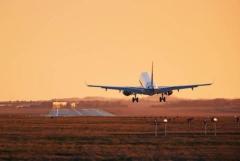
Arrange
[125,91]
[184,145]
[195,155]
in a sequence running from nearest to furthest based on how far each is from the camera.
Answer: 1. [195,155]
2. [184,145]
3. [125,91]

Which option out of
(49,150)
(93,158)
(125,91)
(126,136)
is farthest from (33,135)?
(125,91)

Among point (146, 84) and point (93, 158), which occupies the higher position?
point (146, 84)

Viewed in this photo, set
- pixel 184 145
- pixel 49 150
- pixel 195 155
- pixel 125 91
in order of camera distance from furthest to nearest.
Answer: pixel 125 91 < pixel 184 145 < pixel 49 150 < pixel 195 155

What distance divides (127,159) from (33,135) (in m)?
30.8

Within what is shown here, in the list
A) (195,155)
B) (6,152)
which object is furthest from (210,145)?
(6,152)

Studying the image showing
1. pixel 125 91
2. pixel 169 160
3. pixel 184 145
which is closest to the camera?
pixel 169 160

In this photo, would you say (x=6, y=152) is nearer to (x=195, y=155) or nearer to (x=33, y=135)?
(x=195, y=155)

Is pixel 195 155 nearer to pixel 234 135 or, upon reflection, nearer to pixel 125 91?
pixel 234 135

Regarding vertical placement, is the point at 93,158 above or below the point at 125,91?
below

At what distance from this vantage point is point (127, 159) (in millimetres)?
53000

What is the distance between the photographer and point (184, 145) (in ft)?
216

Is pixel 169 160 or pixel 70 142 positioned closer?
pixel 169 160

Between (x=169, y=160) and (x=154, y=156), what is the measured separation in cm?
293

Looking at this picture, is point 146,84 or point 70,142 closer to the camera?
point 70,142
